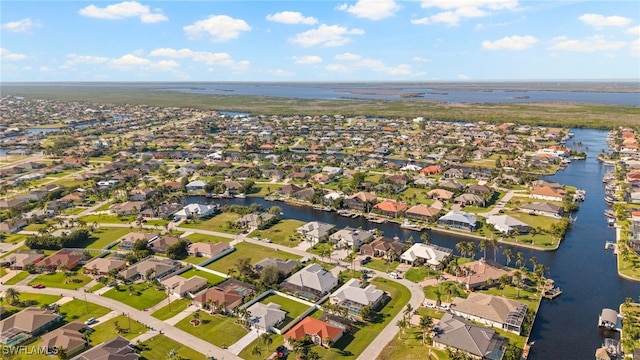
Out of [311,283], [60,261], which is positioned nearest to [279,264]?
[311,283]

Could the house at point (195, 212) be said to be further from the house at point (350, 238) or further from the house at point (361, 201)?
the house at point (350, 238)

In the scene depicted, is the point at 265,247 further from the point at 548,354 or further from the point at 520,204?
the point at 520,204

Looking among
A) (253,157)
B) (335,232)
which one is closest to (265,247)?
(335,232)

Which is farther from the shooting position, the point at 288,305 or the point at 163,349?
the point at 288,305

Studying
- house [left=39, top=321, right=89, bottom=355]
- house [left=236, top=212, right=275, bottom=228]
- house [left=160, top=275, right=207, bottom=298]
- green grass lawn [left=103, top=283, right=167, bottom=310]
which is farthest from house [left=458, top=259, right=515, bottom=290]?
house [left=39, top=321, right=89, bottom=355]

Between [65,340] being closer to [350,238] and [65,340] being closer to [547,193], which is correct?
[350,238]

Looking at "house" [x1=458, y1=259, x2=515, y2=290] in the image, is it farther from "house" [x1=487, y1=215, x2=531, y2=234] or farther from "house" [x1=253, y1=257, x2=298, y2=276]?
"house" [x1=253, y1=257, x2=298, y2=276]
